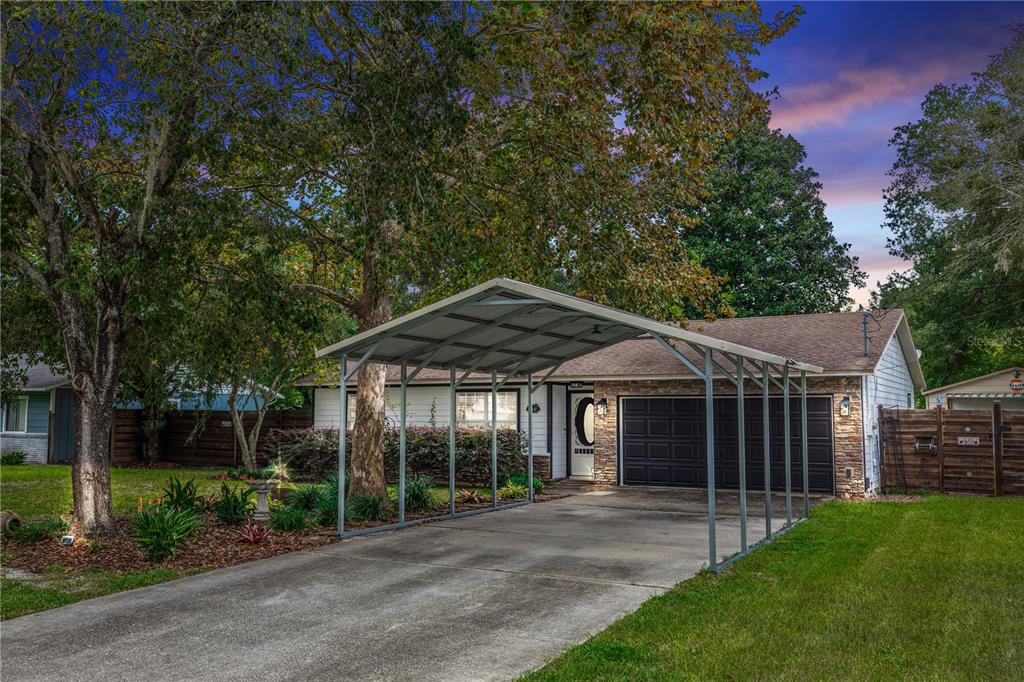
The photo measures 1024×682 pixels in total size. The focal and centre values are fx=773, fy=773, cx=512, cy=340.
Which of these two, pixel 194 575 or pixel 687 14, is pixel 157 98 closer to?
pixel 194 575

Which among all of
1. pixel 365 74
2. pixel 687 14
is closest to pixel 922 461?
pixel 687 14

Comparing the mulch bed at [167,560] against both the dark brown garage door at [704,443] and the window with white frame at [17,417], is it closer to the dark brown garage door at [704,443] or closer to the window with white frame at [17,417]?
the dark brown garage door at [704,443]

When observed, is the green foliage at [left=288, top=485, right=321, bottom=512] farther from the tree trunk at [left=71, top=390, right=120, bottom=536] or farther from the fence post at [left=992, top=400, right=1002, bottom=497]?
the fence post at [left=992, top=400, right=1002, bottom=497]

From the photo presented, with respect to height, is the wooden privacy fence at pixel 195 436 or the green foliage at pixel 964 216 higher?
the green foliage at pixel 964 216

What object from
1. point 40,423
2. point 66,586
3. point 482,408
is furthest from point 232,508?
point 40,423

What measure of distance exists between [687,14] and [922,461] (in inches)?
439

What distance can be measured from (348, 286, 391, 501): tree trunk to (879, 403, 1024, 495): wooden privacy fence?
1040cm

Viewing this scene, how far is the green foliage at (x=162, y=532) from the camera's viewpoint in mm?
8789

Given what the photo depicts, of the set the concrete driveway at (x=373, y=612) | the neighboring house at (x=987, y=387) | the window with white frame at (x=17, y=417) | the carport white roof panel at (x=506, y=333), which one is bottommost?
the concrete driveway at (x=373, y=612)

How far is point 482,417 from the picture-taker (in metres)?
19.6

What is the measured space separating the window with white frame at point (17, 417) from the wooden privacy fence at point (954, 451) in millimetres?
24947

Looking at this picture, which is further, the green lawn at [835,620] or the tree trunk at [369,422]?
the tree trunk at [369,422]

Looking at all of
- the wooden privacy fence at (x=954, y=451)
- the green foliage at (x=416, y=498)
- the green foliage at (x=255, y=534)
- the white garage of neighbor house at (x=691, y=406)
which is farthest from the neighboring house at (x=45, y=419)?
the wooden privacy fence at (x=954, y=451)

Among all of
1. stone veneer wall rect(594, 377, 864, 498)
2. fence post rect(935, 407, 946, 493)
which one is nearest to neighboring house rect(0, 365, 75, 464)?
stone veneer wall rect(594, 377, 864, 498)
